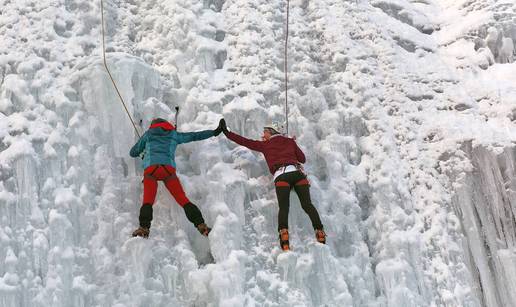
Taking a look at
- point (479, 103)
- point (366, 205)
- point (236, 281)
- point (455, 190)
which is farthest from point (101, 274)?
point (479, 103)

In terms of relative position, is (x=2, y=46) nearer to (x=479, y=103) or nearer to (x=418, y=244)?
(x=418, y=244)

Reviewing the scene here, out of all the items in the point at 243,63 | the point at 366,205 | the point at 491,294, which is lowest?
the point at 491,294

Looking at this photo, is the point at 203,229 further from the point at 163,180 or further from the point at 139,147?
the point at 139,147

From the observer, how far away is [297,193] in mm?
6676

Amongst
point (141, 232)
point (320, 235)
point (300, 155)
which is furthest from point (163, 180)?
point (320, 235)

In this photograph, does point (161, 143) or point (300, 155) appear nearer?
point (161, 143)

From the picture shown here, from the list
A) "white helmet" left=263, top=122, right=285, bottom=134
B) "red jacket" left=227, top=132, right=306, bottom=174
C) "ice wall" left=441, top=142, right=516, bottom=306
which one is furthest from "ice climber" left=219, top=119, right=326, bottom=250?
"ice wall" left=441, top=142, right=516, bottom=306

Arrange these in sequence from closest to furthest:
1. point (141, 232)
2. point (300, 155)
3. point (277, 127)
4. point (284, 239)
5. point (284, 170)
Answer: point (141, 232)
point (284, 239)
point (284, 170)
point (300, 155)
point (277, 127)

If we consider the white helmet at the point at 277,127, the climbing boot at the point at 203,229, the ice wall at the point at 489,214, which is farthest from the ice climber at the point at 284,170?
the ice wall at the point at 489,214

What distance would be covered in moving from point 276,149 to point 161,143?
4.29 feet

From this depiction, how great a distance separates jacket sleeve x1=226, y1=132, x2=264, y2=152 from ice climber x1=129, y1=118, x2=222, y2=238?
16 centimetres

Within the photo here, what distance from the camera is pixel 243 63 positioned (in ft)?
27.0

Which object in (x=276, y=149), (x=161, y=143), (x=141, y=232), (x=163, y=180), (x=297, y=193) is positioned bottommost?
(x=141, y=232)

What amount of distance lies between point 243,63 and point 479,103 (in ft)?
10.6
